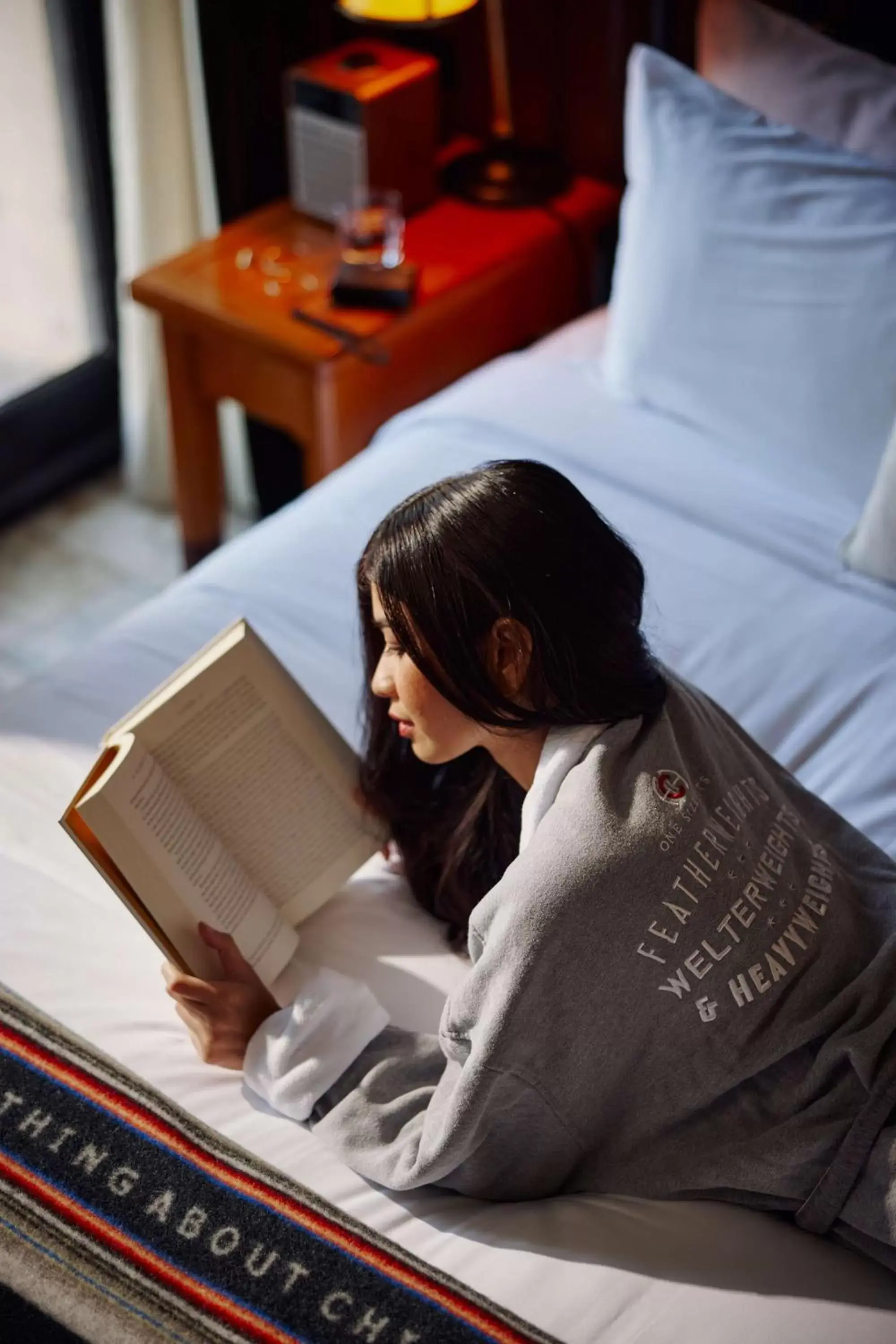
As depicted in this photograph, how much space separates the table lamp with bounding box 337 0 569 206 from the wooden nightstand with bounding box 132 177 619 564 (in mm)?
26

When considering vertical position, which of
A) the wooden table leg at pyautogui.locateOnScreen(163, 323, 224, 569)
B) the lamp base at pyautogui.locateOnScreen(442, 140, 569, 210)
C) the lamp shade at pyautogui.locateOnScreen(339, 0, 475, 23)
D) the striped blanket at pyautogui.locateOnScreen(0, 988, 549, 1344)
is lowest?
the wooden table leg at pyautogui.locateOnScreen(163, 323, 224, 569)

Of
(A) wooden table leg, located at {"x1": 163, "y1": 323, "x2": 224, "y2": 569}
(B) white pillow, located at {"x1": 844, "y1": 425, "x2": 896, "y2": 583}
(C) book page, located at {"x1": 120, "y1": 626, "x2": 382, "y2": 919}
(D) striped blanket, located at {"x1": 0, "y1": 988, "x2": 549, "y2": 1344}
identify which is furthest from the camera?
(A) wooden table leg, located at {"x1": 163, "y1": 323, "x2": 224, "y2": 569}

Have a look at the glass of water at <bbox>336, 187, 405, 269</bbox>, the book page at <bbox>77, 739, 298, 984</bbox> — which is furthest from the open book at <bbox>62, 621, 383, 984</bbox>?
the glass of water at <bbox>336, 187, 405, 269</bbox>

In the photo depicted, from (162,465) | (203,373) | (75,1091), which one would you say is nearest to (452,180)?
(203,373)

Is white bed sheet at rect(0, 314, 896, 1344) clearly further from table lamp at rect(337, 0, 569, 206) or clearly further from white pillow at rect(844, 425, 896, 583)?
table lamp at rect(337, 0, 569, 206)

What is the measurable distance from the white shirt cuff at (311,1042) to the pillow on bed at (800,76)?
1.12 m

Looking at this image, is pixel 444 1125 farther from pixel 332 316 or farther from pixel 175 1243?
pixel 332 316

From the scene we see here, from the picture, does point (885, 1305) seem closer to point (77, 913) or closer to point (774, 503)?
point (77, 913)

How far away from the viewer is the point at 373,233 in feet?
6.54

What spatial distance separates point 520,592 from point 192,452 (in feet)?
4.30

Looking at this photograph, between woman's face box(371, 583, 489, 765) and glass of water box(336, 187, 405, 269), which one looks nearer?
woman's face box(371, 583, 489, 765)

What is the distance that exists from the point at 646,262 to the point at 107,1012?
106 centimetres

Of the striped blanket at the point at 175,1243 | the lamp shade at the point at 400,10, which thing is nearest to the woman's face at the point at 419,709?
the striped blanket at the point at 175,1243

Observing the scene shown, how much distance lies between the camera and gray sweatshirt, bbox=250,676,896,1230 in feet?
3.17
